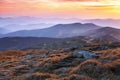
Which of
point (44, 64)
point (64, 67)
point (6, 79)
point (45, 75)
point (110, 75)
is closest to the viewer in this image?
point (110, 75)

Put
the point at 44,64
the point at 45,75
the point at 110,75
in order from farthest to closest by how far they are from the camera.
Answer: the point at 44,64 < the point at 45,75 < the point at 110,75

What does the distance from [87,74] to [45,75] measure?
318 centimetres

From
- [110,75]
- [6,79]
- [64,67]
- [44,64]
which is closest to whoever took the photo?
[110,75]

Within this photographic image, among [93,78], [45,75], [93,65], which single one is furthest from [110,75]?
[45,75]

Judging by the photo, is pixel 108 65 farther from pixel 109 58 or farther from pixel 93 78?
pixel 109 58

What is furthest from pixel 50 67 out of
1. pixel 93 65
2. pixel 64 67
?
pixel 93 65

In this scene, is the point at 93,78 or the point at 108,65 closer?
the point at 93,78

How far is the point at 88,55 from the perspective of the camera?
2494 centimetres

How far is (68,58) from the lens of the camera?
25.5 metres

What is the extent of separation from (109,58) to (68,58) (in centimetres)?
457

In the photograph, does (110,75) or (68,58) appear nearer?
(110,75)

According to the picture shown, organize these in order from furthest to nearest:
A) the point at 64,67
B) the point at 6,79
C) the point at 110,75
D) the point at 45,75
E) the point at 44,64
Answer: the point at 44,64, the point at 64,67, the point at 6,79, the point at 45,75, the point at 110,75

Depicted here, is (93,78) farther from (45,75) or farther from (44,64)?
(44,64)

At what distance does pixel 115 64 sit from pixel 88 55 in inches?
230
